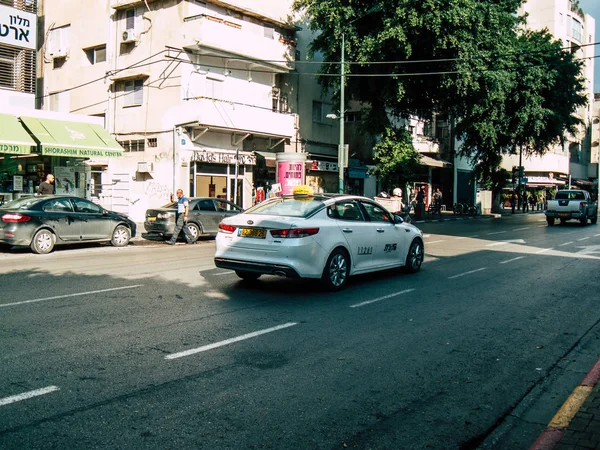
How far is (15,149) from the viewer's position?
64.0ft

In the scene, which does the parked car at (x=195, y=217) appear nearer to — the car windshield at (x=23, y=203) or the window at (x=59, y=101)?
the car windshield at (x=23, y=203)

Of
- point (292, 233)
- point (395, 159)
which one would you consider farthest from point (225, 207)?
point (395, 159)

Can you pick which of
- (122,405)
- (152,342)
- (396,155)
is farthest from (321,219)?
(396,155)

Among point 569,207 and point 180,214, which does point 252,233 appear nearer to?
point 180,214

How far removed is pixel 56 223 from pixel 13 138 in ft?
21.9

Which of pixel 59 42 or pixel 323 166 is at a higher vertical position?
pixel 59 42

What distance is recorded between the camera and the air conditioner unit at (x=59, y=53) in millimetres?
31219

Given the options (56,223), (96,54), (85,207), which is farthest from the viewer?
(96,54)

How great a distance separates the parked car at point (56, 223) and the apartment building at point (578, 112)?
5082 centimetres

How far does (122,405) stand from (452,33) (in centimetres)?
2622

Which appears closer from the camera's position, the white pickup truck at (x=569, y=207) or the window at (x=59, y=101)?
the white pickup truck at (x=569, y=207)

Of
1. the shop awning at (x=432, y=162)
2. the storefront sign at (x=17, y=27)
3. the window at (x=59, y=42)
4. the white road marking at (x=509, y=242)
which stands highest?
the window at (x=59, y=42)

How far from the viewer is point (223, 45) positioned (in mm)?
26734

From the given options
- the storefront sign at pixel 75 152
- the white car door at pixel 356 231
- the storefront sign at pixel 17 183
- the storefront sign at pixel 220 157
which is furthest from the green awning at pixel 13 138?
the white car door at pixel 356 231
